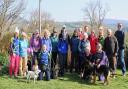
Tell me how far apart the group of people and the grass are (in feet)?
1.54

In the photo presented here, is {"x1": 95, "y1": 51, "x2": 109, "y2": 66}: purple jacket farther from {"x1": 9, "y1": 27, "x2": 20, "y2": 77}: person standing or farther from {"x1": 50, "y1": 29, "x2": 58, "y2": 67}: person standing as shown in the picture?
{"x1": 9, "y1": 27, "x2": 20, "y2": 77}: person standing

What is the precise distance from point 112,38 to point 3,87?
169 inches

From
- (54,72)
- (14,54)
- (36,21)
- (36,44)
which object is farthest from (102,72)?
(36,21)

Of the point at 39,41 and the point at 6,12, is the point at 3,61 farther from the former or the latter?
the point at 6,12

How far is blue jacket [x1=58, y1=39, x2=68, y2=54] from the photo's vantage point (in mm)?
13812

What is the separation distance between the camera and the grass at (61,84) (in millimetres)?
12132

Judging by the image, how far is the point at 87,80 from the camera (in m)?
13.5

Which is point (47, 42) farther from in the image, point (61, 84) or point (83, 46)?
point (61, 84)

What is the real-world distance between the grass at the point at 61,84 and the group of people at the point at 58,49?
47cm

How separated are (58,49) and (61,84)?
5.78ft

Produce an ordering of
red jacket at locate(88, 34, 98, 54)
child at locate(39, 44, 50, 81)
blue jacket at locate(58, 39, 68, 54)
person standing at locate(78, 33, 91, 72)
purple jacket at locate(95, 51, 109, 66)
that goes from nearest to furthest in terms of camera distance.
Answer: purple jacket at locate(95, 51, 109, 66) → child at locate(39, 44, 50, 81) → person standing at locate(78, 33, 91, 72) → red jacket at locate(88, 34, 98, 54) → blue jacket at locate(58, 39, 68, 54)

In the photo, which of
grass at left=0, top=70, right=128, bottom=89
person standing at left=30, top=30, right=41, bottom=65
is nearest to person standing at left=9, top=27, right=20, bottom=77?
grass at left=0, top=70, right=128, bottom=89

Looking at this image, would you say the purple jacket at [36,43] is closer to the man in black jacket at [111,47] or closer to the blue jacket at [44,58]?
the blue jacket at [44,58]

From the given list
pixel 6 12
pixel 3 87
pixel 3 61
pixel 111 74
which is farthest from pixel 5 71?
pixel 6 12
